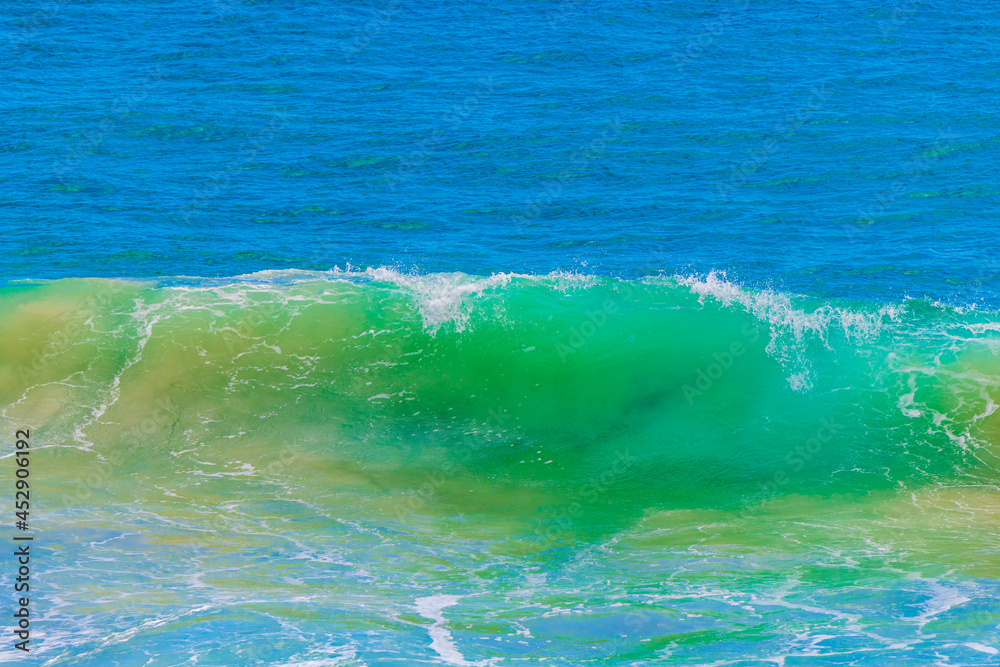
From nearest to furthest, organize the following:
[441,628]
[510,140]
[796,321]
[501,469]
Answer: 1. [441,628]
2. [501,469]
3. [796,321]
4. [510,140]

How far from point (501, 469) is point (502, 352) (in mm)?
3021

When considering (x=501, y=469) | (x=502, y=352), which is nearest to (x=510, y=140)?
(x=502, y=352)

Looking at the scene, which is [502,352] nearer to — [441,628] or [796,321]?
[796,321]

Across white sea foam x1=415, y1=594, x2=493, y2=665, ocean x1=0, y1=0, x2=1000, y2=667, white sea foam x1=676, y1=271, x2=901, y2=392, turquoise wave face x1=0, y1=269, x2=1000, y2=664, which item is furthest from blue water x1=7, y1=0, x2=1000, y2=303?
white sea foam x1=415, y1=594, x2=493, y2=665

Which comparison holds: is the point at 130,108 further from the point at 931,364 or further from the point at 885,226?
the point at 931,364

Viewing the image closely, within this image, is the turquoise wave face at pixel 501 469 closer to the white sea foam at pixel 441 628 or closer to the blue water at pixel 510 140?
the white sea foam at pixel 441 628

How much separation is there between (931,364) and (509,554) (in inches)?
375

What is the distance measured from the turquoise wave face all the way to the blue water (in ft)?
8.71

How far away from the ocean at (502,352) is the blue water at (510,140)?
0.49 feet

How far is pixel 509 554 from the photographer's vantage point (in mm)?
16031

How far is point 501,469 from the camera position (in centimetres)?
1880

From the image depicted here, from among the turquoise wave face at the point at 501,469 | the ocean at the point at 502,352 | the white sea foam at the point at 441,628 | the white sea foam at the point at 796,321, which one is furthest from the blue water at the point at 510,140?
the white sea foam at the point at 441,628

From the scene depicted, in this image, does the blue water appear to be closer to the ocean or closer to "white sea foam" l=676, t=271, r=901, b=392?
the ocean

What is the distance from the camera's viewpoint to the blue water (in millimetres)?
25203
